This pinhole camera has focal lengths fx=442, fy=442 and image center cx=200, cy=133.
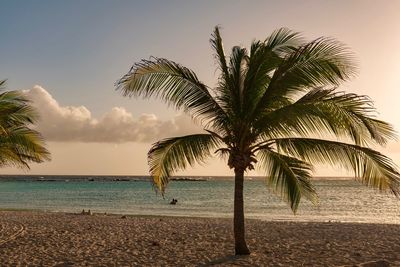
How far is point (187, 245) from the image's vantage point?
1394cm

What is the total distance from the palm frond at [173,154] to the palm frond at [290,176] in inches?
62.9

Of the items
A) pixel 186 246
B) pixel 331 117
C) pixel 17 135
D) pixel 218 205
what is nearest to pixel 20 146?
pixel 17 135

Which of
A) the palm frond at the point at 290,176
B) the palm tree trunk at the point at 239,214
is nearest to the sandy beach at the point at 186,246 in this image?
the palm tree trunk at the point at 239,214

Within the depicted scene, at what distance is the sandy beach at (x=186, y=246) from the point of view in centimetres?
1134

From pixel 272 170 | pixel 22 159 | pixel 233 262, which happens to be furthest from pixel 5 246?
pixel 272 170

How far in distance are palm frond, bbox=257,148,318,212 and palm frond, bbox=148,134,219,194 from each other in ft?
5.24

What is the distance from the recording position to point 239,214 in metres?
11.3

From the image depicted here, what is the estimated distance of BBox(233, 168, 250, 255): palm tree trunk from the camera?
1111 cm

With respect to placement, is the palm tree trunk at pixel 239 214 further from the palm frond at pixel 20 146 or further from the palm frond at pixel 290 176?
the palm frond at pixel 20 146

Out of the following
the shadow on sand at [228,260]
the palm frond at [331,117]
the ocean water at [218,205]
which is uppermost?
the palm frond at [331,117]

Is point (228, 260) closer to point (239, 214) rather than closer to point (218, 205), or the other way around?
point (239, 214)

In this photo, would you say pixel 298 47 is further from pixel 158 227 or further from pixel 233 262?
pixel 158 227

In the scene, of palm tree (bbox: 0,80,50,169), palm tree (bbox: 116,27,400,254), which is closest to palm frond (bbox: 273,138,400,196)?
palm tree (bbox: 116,27,400,254)

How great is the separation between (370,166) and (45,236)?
1134cm
